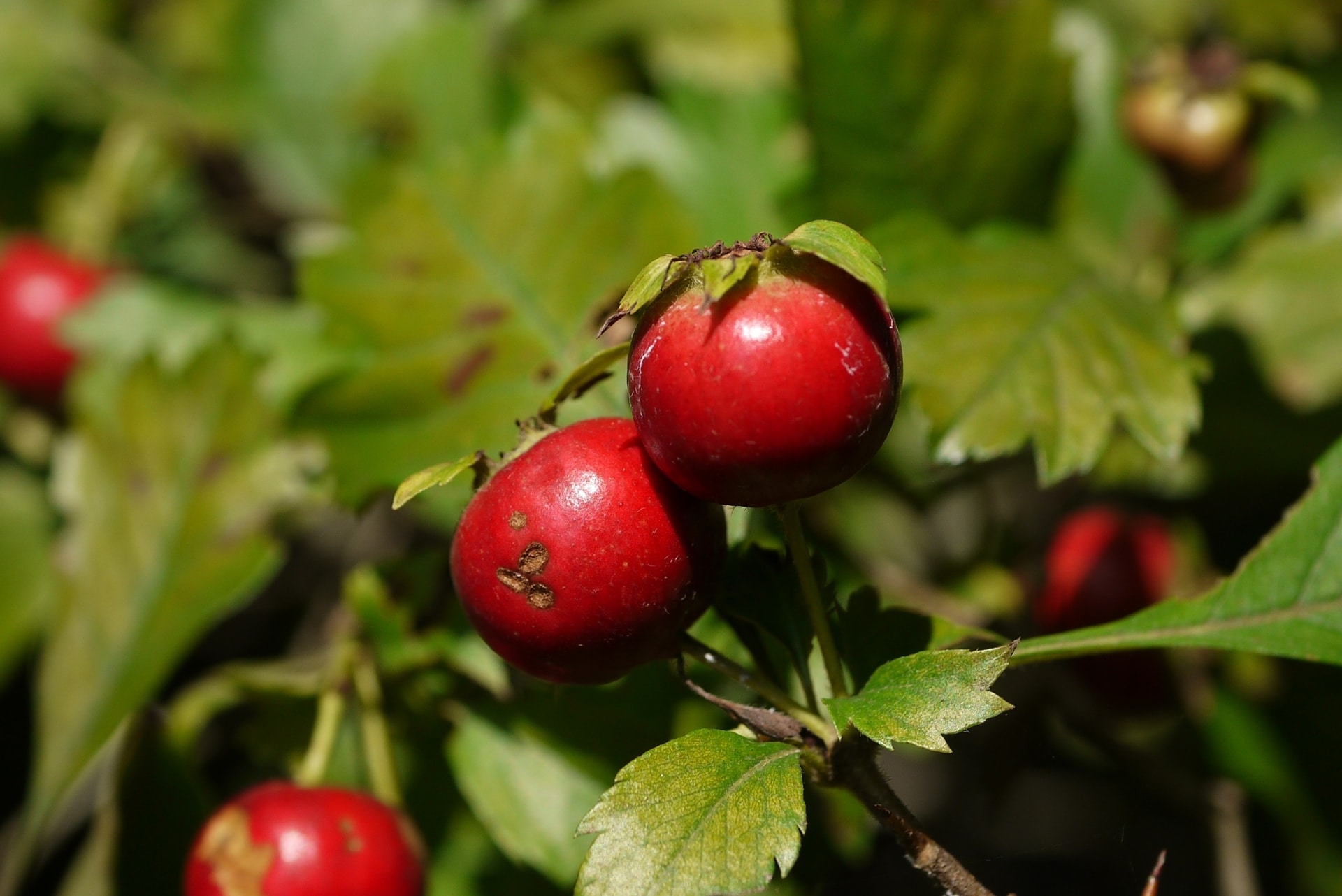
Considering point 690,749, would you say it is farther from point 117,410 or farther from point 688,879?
point 117,410

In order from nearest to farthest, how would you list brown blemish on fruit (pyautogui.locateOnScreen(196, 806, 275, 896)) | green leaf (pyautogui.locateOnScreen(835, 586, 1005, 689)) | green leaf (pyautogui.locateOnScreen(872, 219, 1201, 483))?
1. green leaf (pyautogui.locateOnScreen(835, 586, 1005, 689))
2. brown blemish on fruit (pyautogui.locateOnScreen(196, 806, 275, 896))
3. green leaf (pyautogui.locateOnScreen(872, 219, 1201, 483))

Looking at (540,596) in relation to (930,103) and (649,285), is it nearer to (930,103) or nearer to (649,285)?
(649,285)

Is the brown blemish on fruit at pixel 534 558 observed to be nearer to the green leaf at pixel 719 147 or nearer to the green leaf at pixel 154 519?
the green leaf at pixel 154 519

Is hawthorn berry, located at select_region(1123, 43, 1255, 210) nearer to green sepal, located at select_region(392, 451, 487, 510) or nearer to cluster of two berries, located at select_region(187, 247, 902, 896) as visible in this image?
cluster of two berries, located at select_region(187, 247, 902, 896)

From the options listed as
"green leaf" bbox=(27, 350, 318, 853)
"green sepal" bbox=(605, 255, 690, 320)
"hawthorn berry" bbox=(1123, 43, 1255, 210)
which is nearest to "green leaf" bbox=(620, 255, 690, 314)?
"green sepal" bbox=(605, 255, 690, 320)

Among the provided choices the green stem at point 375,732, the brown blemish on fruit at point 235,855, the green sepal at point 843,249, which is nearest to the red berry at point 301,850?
the brown blemish on fruit at point 235,855
